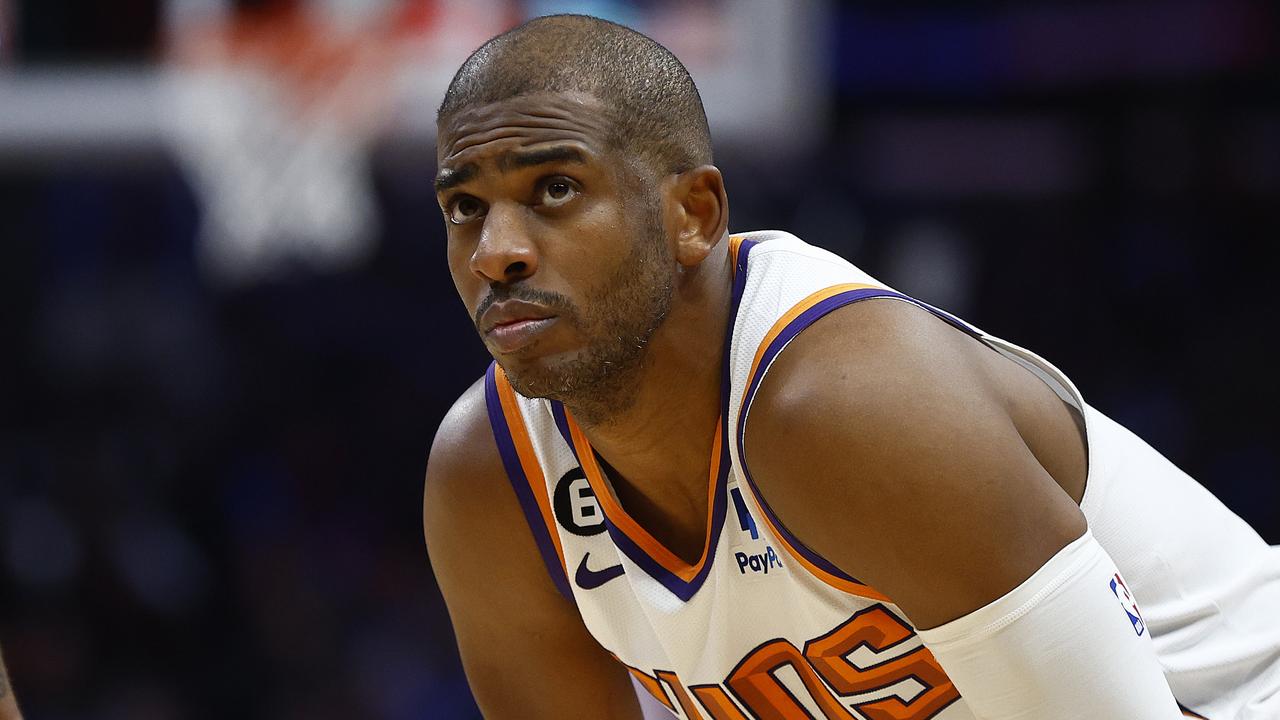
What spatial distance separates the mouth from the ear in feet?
0.79

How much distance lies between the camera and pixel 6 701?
2.22 meters

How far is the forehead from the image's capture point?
205 cm

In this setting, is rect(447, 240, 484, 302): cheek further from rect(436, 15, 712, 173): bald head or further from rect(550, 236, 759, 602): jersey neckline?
rect(550, 236, 759, 602): jersey neckline

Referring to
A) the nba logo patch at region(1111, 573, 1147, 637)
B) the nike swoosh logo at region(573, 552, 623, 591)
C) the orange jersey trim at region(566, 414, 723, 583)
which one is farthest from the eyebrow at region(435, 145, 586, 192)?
the nba logo patch at region(1111, 573, 1147, 637)

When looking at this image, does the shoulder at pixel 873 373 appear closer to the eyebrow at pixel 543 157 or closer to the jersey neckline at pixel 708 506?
the jersey neckline at pixel 708 506

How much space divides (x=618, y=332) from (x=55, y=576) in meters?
7.37

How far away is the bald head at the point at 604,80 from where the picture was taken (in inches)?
82.7

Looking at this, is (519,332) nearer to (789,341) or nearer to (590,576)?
(789,341)

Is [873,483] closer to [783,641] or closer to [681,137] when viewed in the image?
[783,641]

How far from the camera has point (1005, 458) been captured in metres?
1.85

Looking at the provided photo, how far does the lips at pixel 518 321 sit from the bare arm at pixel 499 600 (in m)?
0.41

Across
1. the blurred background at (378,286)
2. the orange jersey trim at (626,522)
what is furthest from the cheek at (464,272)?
the blurred background at (378,286)

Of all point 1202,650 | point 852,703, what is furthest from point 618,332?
point 1202,650

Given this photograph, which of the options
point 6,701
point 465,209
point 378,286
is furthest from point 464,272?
point 378,286
